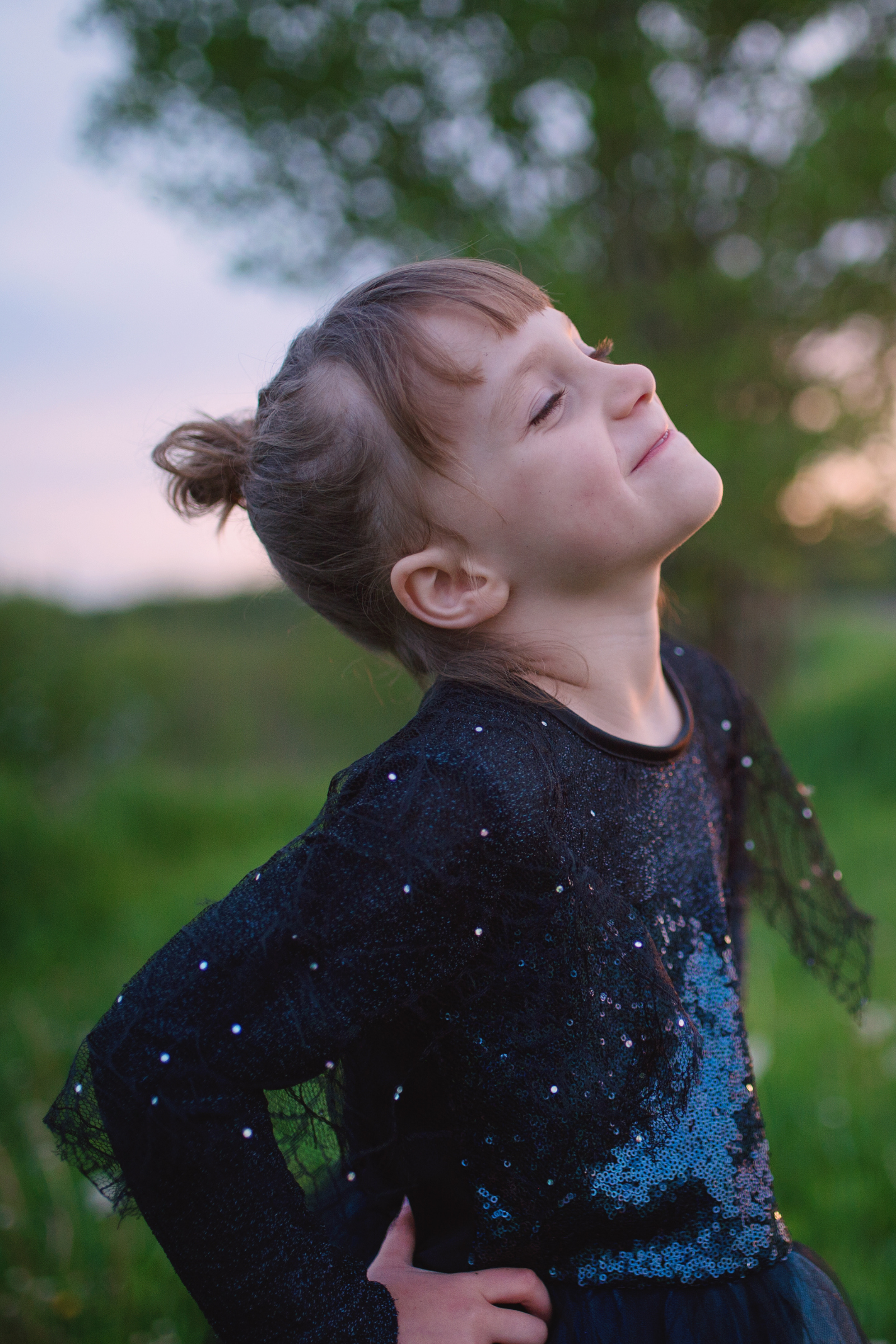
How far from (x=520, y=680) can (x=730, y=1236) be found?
0.67 metres

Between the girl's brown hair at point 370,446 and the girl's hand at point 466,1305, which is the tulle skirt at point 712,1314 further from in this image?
the girl's brown hair at point 370,446

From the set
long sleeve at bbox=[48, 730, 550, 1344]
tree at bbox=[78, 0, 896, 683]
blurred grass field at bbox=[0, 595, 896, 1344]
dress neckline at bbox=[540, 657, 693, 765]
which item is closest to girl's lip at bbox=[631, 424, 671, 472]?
dress neckline at bbox=[540, 657, 693, 765]

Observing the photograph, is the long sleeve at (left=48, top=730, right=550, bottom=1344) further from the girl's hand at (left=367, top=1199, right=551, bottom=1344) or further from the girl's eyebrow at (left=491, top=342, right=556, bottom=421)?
the girl's eyebrow at (left=491, top=342, right=556, bottom=421)

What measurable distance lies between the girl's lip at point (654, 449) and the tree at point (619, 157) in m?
4.37

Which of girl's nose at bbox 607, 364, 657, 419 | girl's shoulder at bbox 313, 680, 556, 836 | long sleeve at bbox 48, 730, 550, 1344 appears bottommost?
long sleeve at bbox 48, 730, 550, 1344

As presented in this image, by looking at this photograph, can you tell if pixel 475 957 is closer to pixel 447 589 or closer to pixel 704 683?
pixel 447 589

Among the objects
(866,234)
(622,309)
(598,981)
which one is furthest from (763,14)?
(598,981)

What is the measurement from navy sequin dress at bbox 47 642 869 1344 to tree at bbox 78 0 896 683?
4630 mm

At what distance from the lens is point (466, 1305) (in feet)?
3.34

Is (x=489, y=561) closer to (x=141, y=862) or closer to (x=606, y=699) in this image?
(x=606, y=699)

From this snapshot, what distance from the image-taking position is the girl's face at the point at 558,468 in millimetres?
1134

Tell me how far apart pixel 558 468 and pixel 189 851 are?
4.85m

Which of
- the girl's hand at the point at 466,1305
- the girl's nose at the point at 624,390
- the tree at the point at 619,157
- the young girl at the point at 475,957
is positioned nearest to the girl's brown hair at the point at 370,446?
the young girl at the point at 475,957

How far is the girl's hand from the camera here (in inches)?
39.4
